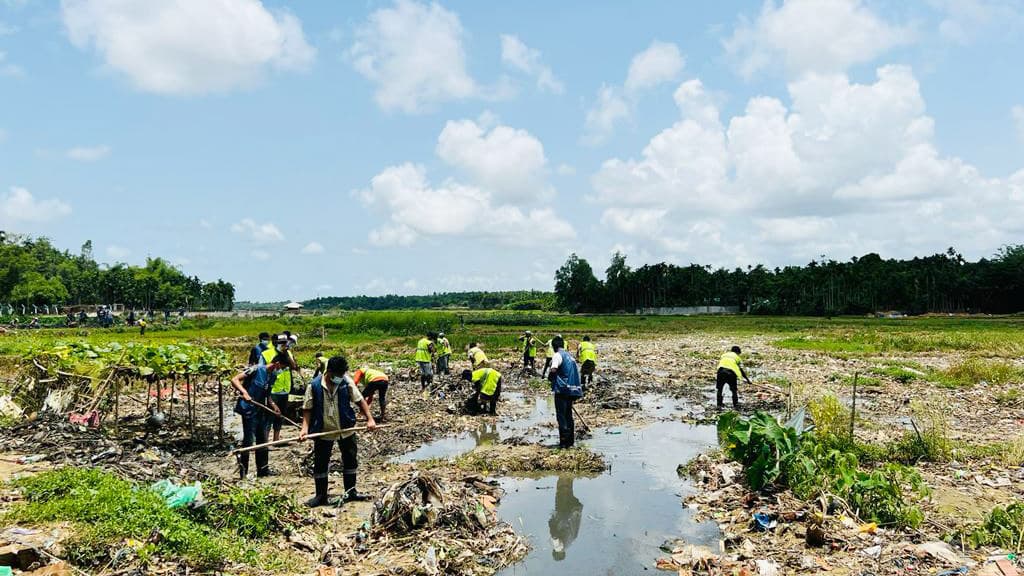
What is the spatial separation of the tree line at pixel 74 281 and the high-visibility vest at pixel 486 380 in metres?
68.9

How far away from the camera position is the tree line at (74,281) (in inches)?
2534

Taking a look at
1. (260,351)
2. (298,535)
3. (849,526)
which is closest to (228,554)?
(298,535)

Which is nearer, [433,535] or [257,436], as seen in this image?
[433,535]

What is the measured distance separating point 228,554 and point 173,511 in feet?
3.08

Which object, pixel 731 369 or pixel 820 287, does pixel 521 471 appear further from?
pixel 820 287

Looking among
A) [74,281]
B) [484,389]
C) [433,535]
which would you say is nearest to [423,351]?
[484,389]

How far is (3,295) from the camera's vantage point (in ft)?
Answer: 211

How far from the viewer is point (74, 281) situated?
84.8 metres

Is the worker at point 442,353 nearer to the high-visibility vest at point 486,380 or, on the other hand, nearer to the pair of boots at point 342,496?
the high-visibility vest at point 486,380

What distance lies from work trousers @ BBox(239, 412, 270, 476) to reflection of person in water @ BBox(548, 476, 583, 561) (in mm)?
4311

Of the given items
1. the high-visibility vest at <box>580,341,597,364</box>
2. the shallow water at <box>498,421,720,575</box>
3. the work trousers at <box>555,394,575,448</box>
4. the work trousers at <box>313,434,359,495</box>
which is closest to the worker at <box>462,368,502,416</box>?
the work trousers at <box>555,394,575,448</box>

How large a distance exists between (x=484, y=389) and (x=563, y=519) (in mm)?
6236

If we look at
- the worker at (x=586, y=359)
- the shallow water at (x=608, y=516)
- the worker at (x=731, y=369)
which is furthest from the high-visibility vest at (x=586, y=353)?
the shallow water at (x=608, y=516)

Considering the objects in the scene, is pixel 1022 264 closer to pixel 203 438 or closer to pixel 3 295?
pixel 203 438
